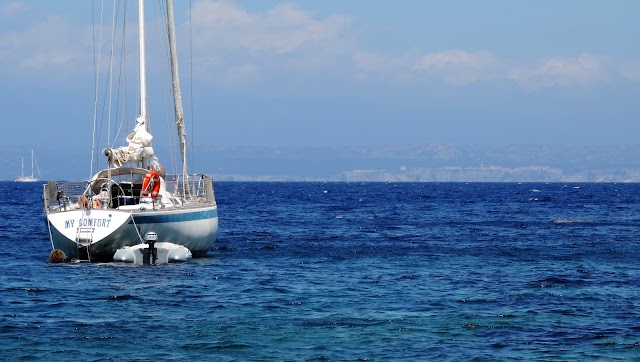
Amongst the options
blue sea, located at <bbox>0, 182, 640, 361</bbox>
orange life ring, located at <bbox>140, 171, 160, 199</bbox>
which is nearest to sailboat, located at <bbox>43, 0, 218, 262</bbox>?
orange life ring, located at <bbox>140, 171, 160, 199</bbox>

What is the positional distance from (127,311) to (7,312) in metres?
2.64

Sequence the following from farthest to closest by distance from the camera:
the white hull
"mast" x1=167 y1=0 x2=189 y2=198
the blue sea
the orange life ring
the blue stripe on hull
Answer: "mast" x1=167 y1=0 x2=189 y2=198
the orange life ring
the blue stripe on hull
the white hull
the blue sea

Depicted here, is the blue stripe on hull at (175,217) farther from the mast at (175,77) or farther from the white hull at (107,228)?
the mast at (175,77)

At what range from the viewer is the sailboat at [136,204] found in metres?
30.3

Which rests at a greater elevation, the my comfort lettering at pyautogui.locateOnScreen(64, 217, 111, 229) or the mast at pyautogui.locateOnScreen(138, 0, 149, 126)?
the mast at pyautogui.locateOnScreen(138, 0, 149, 126)

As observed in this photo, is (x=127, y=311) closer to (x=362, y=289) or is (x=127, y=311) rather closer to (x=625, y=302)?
(x=362, y=289)

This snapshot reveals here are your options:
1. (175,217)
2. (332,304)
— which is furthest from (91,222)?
(332,304)

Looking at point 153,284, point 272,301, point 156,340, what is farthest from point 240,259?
point 156,340

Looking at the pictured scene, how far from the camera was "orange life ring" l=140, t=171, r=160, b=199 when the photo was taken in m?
32.0

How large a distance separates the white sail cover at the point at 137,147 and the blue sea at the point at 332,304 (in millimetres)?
4298

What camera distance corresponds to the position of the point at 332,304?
24531 millimetres

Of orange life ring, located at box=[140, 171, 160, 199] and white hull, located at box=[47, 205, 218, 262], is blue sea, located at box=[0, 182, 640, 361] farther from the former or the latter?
orange life ring, located at box=[140, 171, 160, 199]

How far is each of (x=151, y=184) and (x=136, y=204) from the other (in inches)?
54.6

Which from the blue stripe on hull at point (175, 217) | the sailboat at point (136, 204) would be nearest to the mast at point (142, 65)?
the sailboat at point (136, 204)
